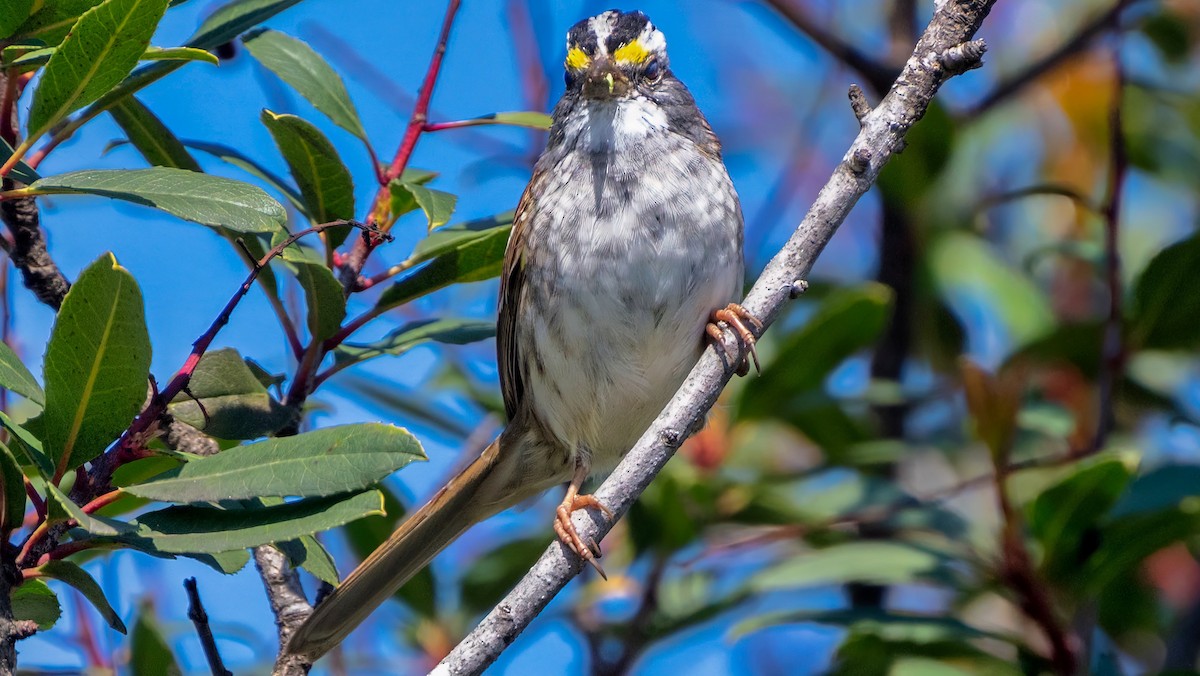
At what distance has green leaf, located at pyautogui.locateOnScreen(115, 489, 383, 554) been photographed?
2.17 metres

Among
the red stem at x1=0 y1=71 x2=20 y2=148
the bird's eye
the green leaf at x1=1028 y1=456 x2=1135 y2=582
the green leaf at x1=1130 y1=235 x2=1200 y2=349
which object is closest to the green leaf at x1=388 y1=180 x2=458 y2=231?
the red stem at x1=0 y1=71 x2=20 y2=148

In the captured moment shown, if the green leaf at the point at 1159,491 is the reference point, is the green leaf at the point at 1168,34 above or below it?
above

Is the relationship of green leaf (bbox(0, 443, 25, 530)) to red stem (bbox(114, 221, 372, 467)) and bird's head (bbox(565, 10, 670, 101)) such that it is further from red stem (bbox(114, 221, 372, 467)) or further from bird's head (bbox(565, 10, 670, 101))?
bird's head (bbox(565, 10, 670, 101))

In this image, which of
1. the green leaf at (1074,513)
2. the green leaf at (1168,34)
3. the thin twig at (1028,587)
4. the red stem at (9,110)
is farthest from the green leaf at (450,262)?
the green leaf at (1168,34)

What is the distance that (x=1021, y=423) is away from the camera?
402 cm

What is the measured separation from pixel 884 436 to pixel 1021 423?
2.07 ft

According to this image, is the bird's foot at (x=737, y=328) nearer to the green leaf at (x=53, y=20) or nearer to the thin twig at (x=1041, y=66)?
the green leaf at (x=53, y=20)

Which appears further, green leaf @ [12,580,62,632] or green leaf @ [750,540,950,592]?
green leaf @ [750,540,950,592]

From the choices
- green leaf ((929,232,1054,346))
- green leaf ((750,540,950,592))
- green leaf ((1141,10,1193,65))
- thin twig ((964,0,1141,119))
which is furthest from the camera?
green leaf ((1141,10,1193,65))

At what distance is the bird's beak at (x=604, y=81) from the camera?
368cm

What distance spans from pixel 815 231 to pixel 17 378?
156 cm

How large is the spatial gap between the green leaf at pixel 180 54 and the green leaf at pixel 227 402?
0.64 m

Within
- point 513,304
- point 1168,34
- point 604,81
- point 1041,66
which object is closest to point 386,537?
point 513,304

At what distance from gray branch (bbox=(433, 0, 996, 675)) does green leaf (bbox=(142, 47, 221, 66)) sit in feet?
3.62
